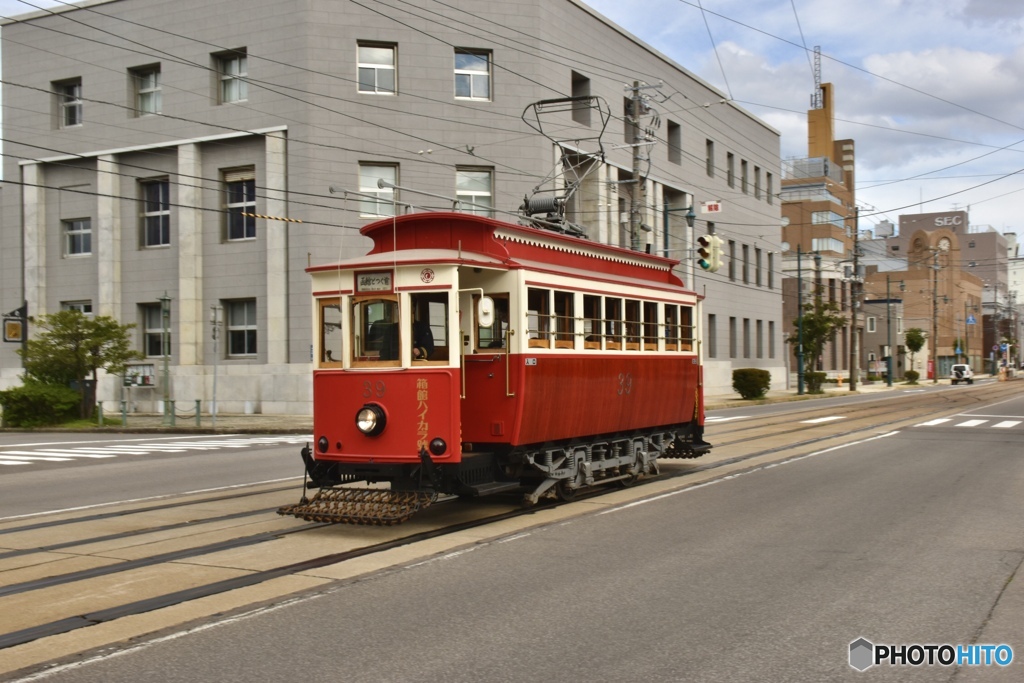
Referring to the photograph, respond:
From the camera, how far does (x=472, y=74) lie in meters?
35.0

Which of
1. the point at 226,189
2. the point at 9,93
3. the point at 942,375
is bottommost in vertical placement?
the point at 942,375

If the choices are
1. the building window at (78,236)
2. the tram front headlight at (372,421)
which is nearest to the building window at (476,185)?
the building window at (78,236)

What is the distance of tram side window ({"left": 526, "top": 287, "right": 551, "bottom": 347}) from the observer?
10.9 m

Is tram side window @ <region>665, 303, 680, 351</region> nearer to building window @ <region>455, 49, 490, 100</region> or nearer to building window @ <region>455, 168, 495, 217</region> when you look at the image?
building window @ <region>455, 168, 495, 217</region>

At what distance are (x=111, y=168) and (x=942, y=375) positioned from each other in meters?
108

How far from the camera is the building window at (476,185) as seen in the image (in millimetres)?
34844

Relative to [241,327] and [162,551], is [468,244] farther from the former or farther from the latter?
[241,327]

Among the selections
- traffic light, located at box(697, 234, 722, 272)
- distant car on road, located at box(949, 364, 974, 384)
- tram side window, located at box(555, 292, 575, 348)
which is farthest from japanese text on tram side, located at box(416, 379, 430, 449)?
distant car on road, located at box(949, 364, 974, 384)

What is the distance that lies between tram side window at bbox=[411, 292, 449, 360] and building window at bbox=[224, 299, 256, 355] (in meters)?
25.9

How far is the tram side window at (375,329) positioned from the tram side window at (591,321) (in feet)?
9.43

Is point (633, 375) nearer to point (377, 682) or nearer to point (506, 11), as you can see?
point (377, 682)

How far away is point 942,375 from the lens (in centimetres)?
11931

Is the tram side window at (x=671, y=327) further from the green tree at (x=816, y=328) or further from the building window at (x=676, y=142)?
the green tree at (x=816, y=328)

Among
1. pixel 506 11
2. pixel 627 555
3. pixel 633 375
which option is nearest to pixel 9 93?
pixel 506 11
